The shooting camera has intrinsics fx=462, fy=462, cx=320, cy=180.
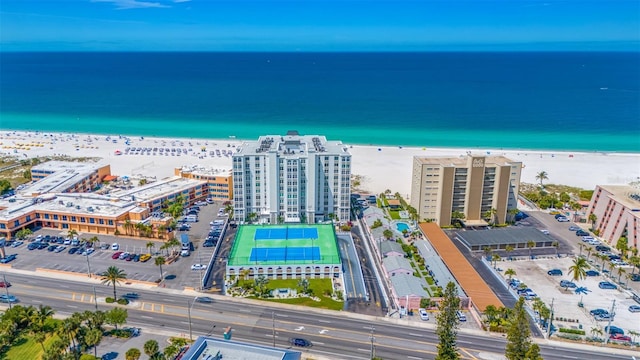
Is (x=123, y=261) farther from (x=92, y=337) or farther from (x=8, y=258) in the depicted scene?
(x=92, y=337)

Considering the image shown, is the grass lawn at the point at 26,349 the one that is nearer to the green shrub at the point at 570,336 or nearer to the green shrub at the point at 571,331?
the green shrub at the point at 570,336

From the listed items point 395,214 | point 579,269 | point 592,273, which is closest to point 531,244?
point 592,273

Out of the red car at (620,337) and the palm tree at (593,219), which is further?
the palm tree at (593,219)

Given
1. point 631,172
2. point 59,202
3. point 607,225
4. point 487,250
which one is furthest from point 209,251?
point 631,172

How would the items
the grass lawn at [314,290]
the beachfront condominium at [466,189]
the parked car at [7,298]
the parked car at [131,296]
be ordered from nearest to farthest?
the parked car at [7,298], the grass lawn at [314,290], the parked car at [131,296], the beachfront condominium at [466,189]

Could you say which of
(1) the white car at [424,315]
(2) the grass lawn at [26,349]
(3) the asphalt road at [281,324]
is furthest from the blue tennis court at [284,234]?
(2) the grass lawn at [26,349]

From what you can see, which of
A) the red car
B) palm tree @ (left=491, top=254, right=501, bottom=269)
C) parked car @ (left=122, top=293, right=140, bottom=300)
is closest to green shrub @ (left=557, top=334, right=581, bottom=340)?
the red car

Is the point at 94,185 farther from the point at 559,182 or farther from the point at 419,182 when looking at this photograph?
Answer: the point at 559,182
